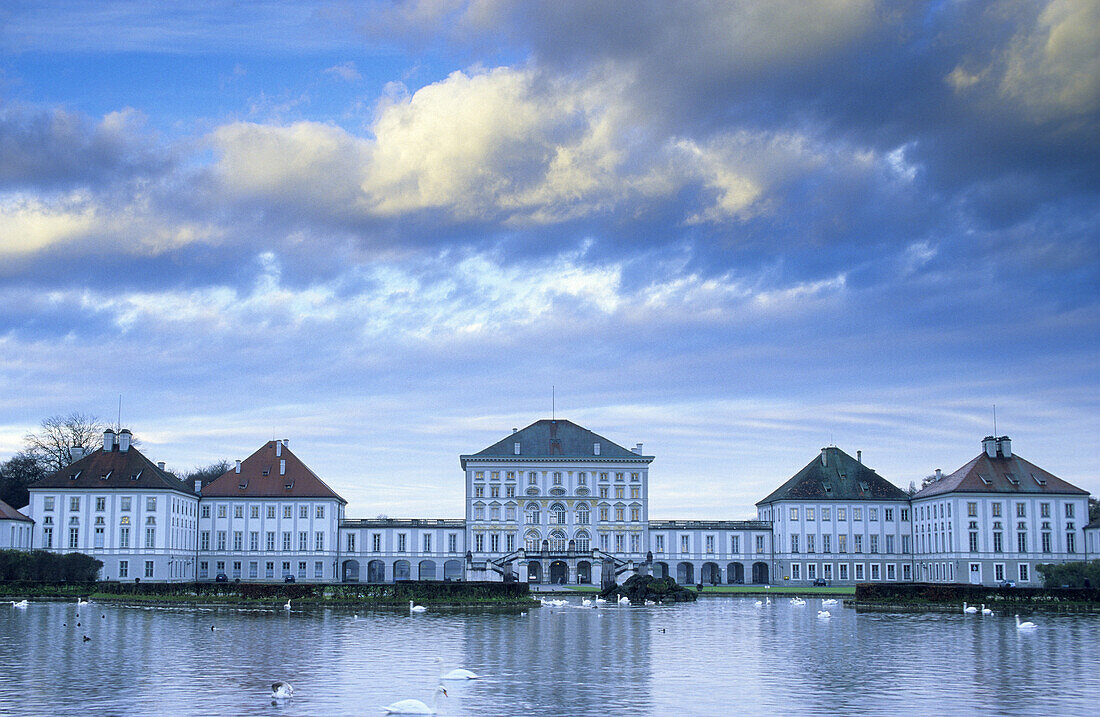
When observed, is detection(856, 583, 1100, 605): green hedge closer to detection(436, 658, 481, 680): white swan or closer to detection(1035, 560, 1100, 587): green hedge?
detection(1035, 560, 1100, 587): green hedge

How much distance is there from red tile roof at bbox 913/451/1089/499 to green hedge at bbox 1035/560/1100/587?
13965 mm

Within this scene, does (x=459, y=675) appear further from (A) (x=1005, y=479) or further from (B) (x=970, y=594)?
(A) (x=1005, y=479)

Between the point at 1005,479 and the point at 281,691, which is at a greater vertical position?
the point at 1005,479

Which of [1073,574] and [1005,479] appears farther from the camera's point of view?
[1005,479]

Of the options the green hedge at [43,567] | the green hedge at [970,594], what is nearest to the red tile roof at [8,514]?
the green hedge at [43,567]

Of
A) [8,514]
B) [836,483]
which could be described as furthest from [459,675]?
[836,483]

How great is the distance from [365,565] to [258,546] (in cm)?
975

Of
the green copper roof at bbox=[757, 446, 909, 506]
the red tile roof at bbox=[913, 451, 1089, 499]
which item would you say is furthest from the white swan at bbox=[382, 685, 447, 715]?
the green copper roof at bbox=[757, 446, 909, 506]

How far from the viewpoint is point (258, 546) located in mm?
102938

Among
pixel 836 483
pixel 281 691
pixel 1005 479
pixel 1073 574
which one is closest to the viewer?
pixel 281 691

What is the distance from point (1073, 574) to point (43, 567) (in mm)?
67621

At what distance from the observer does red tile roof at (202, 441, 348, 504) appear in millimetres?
103188

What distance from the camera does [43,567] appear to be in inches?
2963

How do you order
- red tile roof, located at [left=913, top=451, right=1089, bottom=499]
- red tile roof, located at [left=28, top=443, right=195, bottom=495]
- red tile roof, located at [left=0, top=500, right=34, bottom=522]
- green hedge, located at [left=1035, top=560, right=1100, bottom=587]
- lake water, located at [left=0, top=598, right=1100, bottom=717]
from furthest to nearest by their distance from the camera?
red tile roof, located at [left=913, top=451, right=1089, bottom=499], red tile roof, located at [left=28, top=443, right=195, bottom=495], red tile roof, located at [left=0, top=500, right=34, bottom=522], green hedge, located at [left=1035, top=560, right=1100, bottom=587], lake water, located at [left=0, top=598, right=1100, bottom=717]
